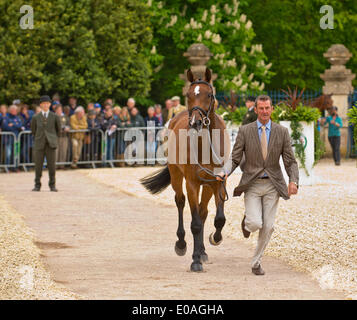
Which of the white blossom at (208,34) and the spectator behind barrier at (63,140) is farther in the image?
the white blossom at (208,34)

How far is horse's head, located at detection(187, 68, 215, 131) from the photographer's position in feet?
35.6

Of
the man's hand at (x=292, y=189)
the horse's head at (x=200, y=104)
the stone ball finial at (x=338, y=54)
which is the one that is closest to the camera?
the man's hand at (x=292, y=189)

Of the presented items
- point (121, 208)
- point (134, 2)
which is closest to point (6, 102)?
point (134, 2)

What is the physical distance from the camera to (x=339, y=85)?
31062 mm

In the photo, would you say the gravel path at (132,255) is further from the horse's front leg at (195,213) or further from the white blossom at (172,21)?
the white blossom at (172,21)

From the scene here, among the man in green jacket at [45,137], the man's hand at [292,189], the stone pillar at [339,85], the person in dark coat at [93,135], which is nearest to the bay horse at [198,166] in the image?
the man's hand at [292,189]

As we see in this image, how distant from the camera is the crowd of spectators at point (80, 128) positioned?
25.9m

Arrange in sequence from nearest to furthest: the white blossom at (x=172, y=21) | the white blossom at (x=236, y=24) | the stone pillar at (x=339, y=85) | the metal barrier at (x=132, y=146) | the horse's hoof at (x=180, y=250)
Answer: the horse's hoof at (x=180, y=250) → the metal barrier at (x=132, y=146) → the stone pillar at (x=339, y=85) → the white blossom at (x=172, y=21) → the white blossom at (x=236, y=24)

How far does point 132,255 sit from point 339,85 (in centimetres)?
2000

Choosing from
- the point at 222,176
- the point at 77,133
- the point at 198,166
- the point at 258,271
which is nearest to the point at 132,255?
the point at 198,166

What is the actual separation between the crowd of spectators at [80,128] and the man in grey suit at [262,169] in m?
15.9

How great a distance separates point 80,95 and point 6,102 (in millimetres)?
2364

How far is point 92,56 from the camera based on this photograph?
99.6ft

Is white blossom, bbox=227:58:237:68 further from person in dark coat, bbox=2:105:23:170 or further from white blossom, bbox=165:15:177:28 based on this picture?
person in dark coat, bbox=2:105:23:170
